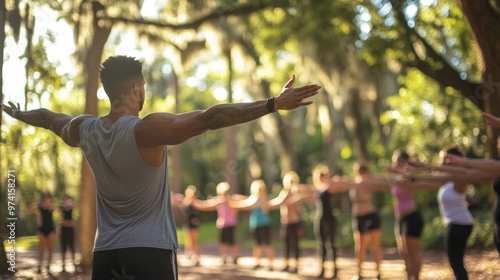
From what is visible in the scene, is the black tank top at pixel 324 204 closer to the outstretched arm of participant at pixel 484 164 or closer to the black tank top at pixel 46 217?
the black tank top at pixel 46 217

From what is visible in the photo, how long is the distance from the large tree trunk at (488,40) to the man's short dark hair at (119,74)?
5.51 metres

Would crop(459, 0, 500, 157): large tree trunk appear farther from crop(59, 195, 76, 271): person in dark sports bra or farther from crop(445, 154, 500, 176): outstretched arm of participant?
crop(59, 195, 76, 271): person in dark sports bra

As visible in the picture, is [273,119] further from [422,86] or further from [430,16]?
[430,16]

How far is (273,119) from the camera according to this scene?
2450 centimetres

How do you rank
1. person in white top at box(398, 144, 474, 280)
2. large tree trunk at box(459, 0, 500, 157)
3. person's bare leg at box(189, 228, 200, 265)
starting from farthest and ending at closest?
person's bare leg at box(189, 228, 200, 265) < large tree trunk at box(459, 0, 500, 157) < person in white top at box(398, 144, 474, 280)

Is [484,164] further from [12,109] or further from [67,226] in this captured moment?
[67,226]

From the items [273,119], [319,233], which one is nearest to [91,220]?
[319,233]

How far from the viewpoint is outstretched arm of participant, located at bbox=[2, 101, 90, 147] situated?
3818 millimetres

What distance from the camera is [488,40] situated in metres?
8.73

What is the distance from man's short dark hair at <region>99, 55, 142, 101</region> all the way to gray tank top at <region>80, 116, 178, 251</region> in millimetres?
208

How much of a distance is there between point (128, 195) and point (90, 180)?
9.91 metres

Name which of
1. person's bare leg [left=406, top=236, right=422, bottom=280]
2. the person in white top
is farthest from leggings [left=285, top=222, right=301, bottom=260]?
the person in white top

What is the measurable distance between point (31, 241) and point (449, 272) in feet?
23.7

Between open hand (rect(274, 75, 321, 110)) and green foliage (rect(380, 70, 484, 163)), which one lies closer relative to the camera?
open hand (rect(274, 75, 321, 110))
